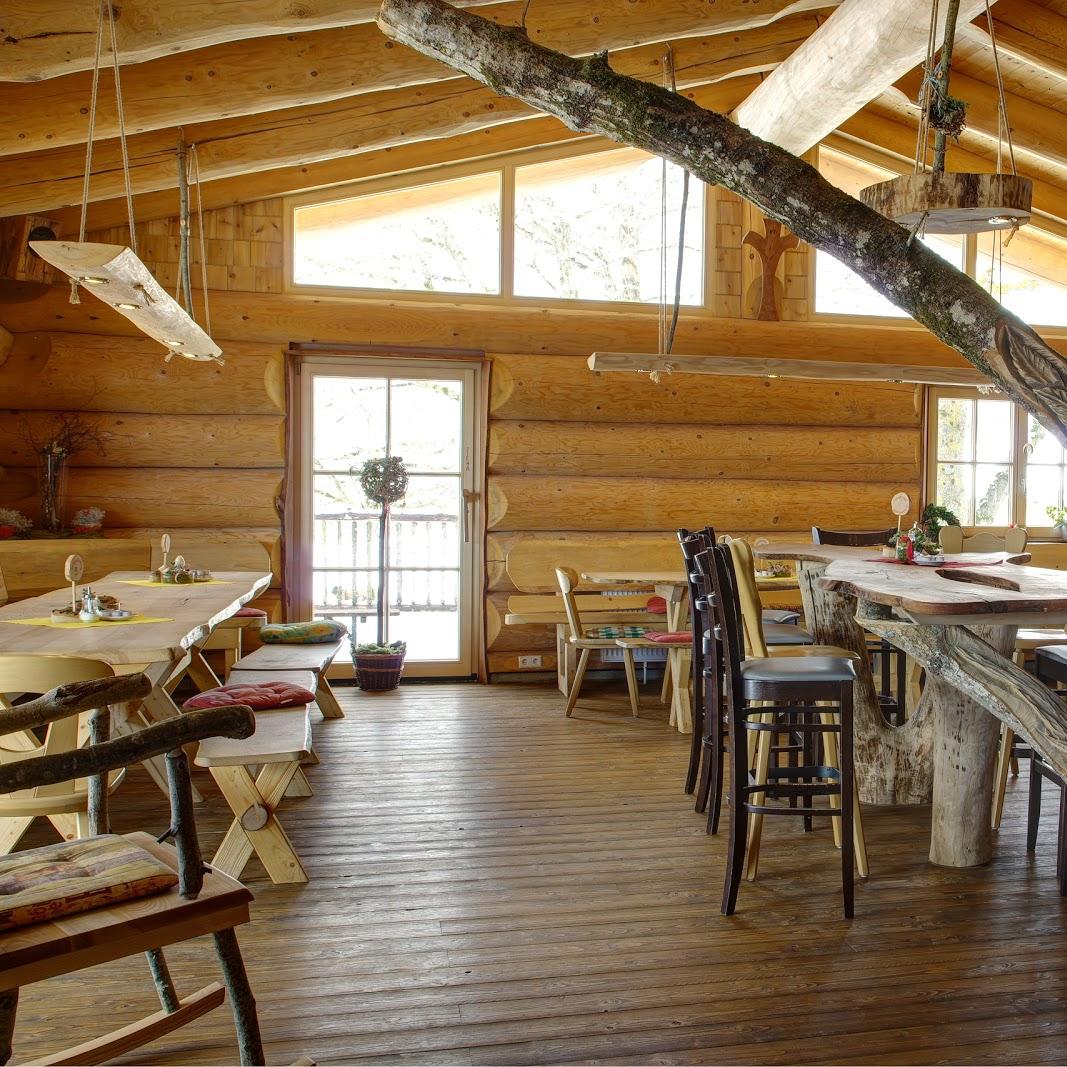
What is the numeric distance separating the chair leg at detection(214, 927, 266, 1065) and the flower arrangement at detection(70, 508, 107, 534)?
18.3 feet

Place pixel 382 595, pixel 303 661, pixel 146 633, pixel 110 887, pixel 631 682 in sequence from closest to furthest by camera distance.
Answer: pixel 110 887
pixel 146 633
pixel 303 661
pixel 631 682
pixel 382 595

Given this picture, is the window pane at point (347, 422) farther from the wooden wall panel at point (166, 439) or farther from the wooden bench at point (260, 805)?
the wooden bench at point (260, 805)

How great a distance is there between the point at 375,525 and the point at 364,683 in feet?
3.92

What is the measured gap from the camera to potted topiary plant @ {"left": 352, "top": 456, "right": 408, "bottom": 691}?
7.29 metres

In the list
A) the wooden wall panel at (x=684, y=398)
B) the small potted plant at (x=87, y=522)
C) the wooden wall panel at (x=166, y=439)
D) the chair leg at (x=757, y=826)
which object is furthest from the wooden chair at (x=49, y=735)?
the wooden wall panel at (x=684, y=398)

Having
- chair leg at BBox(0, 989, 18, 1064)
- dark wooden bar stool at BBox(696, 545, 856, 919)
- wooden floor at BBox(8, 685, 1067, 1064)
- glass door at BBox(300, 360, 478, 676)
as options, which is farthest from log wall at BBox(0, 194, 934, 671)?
chair leg at BBox(0, 989, 18, 1064)

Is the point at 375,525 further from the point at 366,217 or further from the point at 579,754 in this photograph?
the point at 579,754

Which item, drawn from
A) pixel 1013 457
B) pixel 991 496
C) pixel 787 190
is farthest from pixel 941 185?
pixel 1013 457

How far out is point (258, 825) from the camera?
3732 mm

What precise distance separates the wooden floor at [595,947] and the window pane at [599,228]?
439 centimetres

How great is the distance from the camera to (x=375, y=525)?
776 cm

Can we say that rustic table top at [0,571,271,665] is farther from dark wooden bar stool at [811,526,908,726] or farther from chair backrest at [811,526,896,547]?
chair backrest at [811,526,896,547]

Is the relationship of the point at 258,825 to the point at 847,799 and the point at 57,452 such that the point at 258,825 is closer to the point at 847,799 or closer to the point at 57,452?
the point at 847,799

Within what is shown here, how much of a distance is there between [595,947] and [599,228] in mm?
6141
